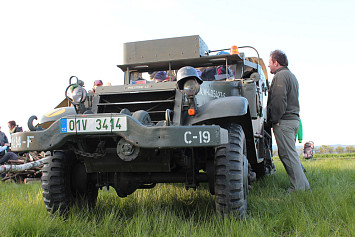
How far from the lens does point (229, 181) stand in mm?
3041

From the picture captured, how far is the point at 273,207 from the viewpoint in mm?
3588

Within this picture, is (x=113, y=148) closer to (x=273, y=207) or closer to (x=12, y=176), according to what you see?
(x=273, y=207)

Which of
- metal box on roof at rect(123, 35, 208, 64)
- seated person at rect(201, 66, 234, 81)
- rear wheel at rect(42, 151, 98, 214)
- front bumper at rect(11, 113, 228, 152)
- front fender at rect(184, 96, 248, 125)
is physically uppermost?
metal box on roof at rect(123, 35, 208, 64)

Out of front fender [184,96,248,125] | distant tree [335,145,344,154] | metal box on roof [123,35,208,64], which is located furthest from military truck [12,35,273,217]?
distant tree [335,145,344,154]

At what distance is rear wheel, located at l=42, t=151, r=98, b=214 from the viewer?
3498 mm

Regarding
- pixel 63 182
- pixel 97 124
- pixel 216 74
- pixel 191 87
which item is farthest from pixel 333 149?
Result: pixel 97 124

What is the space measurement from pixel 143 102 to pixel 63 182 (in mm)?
1175

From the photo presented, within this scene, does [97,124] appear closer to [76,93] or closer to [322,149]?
[76,93]

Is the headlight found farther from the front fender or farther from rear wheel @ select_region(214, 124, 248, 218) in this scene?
rear wheel @ select_region(214, 124, 248, 218)

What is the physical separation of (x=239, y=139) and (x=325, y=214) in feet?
3.40

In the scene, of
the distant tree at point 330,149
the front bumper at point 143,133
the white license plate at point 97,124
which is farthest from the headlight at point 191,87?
the distant tree at point 330,149

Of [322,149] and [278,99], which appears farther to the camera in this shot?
[322,149]

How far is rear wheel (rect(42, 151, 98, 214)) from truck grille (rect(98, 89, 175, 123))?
2.16ft

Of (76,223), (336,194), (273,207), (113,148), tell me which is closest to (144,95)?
(113,148)
